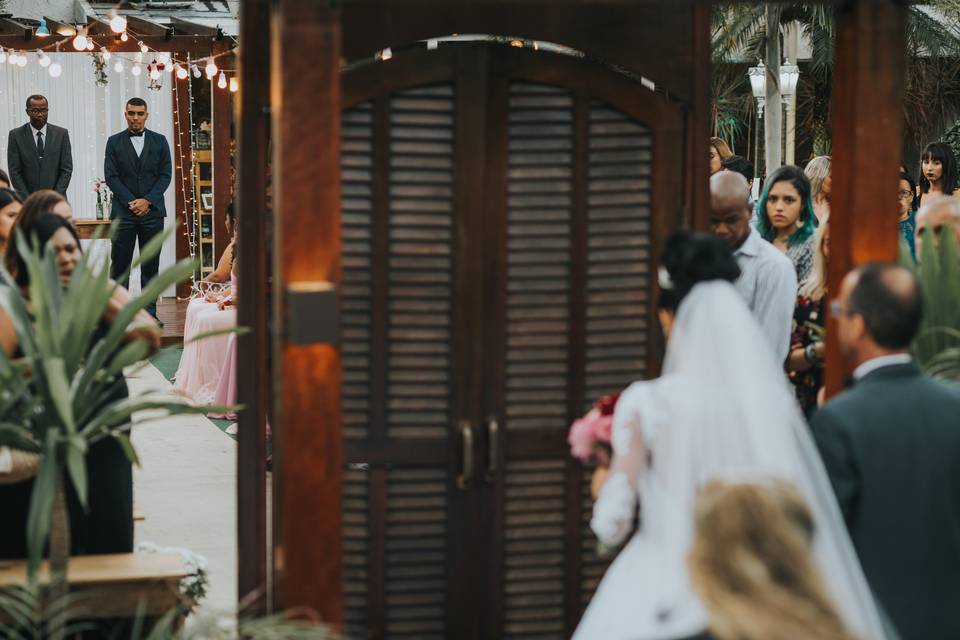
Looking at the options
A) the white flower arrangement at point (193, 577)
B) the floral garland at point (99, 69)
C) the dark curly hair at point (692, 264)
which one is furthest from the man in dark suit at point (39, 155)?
the dark curly hair at point (692, 264)

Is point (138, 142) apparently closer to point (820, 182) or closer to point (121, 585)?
point (820, 182)

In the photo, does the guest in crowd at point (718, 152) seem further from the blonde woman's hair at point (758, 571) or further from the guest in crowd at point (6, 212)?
the blonde woman's hair at point (758, 571)

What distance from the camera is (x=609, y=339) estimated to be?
4.39 m

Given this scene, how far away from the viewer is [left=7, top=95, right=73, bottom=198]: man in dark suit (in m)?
13.2

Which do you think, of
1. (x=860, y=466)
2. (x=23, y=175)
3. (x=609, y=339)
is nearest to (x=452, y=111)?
(x=609, y=339)

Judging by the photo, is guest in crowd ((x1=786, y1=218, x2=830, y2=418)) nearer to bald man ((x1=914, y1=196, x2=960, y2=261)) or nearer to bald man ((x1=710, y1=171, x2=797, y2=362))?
bald man ((x1=710, y1=171, x2=797, y2=362))

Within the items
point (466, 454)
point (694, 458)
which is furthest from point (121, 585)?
point (694, 458)

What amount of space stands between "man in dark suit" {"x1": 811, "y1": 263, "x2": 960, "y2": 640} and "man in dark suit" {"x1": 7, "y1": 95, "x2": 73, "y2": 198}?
1113 centimetres

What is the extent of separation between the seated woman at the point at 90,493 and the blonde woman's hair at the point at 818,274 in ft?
9.13

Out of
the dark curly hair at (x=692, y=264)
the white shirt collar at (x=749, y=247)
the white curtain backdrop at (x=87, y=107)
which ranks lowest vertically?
the dark curly hair at (x=692, y=264)

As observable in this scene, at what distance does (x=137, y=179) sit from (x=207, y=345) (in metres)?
4.03

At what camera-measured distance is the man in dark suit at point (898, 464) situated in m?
3.29

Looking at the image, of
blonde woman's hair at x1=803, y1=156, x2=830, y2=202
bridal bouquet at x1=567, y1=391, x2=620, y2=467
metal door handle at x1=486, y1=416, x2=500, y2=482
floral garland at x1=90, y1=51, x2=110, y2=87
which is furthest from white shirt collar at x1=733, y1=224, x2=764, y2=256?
floral garland at x1=90, y1=51, x2=110, y2=87

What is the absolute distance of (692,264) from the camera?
11.2 ft
